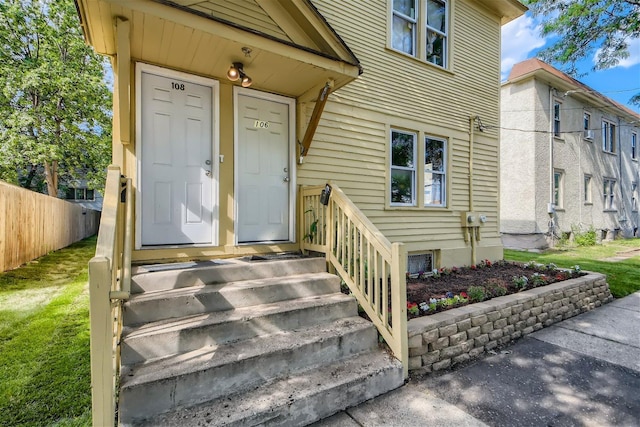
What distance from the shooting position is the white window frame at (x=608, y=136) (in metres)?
14.4

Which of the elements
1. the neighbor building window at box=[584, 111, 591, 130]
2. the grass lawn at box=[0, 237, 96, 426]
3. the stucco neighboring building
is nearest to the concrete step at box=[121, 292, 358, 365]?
the grass lawn at box=[0, 237, 96, 426]

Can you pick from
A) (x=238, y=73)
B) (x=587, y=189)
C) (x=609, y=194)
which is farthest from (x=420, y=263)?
(x=609, y=194)

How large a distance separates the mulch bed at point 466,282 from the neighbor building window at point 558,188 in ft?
23.6

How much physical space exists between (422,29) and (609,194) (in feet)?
48.2

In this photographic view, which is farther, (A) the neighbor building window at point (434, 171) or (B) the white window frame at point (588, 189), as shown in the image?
(B) the white window frame at point (588, 189)

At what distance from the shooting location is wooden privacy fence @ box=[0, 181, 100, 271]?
19.2 ft

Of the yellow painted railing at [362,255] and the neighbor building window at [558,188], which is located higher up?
the neighbor building window at [558,188]

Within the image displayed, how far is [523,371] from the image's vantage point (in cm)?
314

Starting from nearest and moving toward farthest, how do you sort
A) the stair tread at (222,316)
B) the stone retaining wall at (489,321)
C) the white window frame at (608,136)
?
the stair tread at (222,316)
the stone retaining wall at (489,321)
the white window frame at (608,136)

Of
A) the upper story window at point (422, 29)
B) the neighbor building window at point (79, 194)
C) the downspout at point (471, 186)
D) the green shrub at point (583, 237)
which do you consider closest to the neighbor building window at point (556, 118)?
the green shrub at point (583, 237)

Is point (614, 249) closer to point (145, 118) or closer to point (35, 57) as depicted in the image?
point (145, 118)

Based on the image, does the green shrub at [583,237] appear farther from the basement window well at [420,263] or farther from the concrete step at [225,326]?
the concrete step at [225,326]

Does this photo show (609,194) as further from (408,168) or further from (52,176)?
(52,176)

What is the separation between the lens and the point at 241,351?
2.50 m
